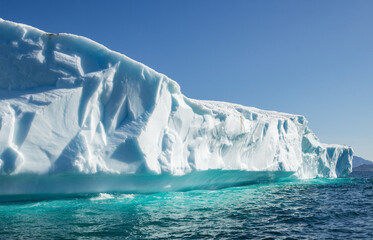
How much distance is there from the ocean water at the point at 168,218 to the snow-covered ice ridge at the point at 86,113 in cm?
111

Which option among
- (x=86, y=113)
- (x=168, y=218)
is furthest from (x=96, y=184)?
Answer: (x=168, y=218)

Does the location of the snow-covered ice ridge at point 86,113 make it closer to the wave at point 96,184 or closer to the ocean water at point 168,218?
the wave at point 96,184

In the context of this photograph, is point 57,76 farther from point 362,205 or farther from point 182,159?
point 362,205

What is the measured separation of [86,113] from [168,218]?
12.2 ft

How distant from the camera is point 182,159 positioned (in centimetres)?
1078

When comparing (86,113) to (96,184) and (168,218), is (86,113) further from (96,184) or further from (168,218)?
(168,218)

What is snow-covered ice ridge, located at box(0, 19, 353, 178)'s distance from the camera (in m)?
7.61

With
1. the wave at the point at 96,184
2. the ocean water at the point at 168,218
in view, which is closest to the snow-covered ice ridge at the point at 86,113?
the wave at the point at 96,184

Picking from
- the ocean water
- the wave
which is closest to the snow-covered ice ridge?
the wave

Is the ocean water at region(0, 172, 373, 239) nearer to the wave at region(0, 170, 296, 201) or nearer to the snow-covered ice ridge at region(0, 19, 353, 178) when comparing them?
the wave at region(0, 170, 296, 201)

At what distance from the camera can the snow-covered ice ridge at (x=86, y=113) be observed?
7605 mm

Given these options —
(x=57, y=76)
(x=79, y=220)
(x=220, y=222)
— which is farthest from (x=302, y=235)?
(x=57, y=76)

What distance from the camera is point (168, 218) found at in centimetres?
708

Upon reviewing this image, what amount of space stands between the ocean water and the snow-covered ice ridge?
43.6 inches
